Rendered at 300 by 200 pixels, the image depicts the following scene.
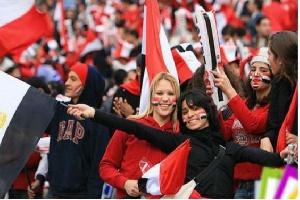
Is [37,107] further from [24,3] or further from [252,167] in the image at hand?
[24,3]

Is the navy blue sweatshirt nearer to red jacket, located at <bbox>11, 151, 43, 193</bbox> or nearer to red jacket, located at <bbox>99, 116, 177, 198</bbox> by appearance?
red jacket, located at <bbox>11, 151, 43, 193</bbox>

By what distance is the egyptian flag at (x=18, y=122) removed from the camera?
25.1 ft


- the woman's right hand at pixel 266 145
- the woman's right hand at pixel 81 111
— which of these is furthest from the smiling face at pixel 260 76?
the woman's right hand at pixel 81 111

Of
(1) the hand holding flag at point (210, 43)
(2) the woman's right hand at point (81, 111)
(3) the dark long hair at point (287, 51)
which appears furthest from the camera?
(1) the hand holding flag at point (210, 43)

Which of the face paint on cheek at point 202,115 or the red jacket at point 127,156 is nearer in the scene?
the face paint on cheek at point 202,115

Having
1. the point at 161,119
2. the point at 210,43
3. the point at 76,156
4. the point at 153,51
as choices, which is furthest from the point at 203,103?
the point at 76,156

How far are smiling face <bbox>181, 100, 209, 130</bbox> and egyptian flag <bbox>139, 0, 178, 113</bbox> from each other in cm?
87

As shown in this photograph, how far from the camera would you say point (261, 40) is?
1702 cm

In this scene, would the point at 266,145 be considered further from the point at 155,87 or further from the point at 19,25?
the point at 19,25

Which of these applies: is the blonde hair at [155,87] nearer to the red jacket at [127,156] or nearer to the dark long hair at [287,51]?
the red jacket at [127,156]

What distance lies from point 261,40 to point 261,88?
8753mm

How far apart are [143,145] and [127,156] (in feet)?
0.53

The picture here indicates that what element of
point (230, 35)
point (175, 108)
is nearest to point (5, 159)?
point (175, 108)

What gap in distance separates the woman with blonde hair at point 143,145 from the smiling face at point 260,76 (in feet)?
2.17
